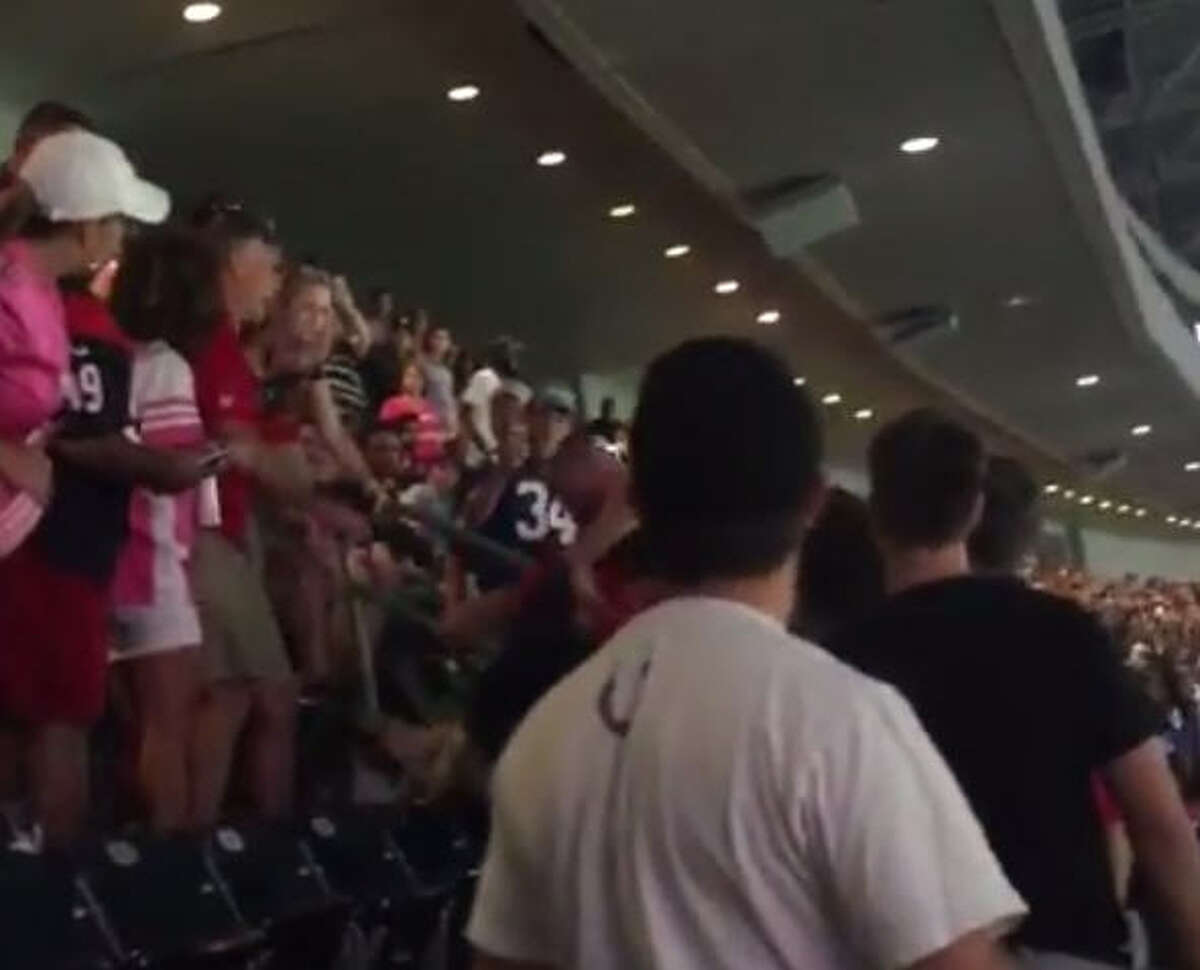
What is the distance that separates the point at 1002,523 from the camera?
4488mm

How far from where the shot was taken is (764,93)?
1119 centimetres

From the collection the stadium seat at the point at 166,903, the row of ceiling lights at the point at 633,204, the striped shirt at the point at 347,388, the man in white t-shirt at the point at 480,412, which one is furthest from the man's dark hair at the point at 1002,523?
the row of ceiling lights at the point at 633,204

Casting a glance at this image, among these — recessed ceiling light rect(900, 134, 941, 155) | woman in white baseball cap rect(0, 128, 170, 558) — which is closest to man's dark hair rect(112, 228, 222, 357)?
woman in white baseball cap rect(0, 128, 170, 558)

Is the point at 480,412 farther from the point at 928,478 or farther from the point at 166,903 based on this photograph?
the point at 928,478

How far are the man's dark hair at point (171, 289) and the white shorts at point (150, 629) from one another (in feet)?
1.89

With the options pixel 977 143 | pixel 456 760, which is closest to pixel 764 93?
pixel 977 143

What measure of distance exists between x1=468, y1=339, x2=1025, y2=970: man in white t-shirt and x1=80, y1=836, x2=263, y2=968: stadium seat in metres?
2.20

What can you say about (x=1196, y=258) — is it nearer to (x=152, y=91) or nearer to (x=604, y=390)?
(x=604, y=390)

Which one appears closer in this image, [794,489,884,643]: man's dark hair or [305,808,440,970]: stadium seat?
[794,489,884,643]: man's dark hair

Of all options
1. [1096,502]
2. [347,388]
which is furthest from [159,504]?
[1096,502]

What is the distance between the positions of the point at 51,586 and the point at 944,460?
1915mm

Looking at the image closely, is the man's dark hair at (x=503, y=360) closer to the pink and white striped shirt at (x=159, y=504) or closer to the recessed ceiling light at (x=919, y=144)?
the recessed ceiling light at (x=919, y=144)

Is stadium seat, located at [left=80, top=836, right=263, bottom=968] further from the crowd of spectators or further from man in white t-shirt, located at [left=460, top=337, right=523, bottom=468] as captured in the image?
man in white t-shirt, located at [left=460, top=337, right=523, bottom=468]

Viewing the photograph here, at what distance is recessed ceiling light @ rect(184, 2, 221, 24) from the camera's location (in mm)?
9398
